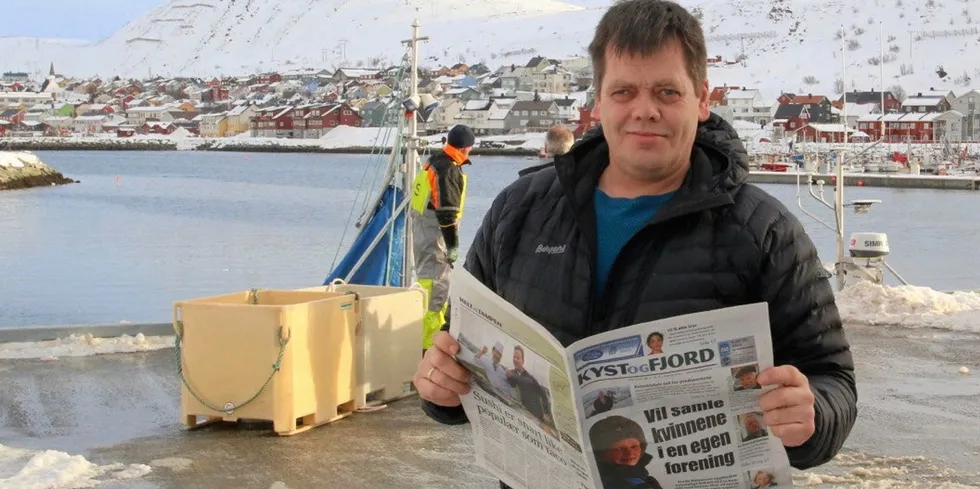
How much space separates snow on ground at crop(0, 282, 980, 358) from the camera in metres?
8.61

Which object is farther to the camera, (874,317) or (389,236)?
(874,317)

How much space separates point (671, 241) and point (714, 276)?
0.09 meters

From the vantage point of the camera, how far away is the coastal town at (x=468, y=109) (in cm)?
11144

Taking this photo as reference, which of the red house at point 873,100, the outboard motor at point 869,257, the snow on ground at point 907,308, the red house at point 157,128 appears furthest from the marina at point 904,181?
the red house at point 157,128

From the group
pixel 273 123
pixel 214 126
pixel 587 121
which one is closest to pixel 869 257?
pixel 587 121

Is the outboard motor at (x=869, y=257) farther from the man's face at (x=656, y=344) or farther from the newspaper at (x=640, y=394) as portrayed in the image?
the man's face at (x=656, y=344)

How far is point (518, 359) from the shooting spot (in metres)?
2.12

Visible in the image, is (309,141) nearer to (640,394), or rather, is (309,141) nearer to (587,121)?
(587,121)

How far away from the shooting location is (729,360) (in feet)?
6.46

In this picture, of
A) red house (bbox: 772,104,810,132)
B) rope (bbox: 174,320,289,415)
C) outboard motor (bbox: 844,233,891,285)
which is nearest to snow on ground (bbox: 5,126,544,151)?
red house (bbox: 772,104,810,132)

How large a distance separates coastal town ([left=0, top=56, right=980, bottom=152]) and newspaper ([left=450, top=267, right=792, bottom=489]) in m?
87.9

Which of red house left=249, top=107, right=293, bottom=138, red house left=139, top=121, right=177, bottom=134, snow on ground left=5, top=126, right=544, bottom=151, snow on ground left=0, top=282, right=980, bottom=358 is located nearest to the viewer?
snow on ground left=0, top=282, right=980, bottom=358

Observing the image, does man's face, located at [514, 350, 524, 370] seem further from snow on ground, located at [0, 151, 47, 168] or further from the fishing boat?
snow on ground, located at [0, 151, 47, 168]

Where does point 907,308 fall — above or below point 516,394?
below
